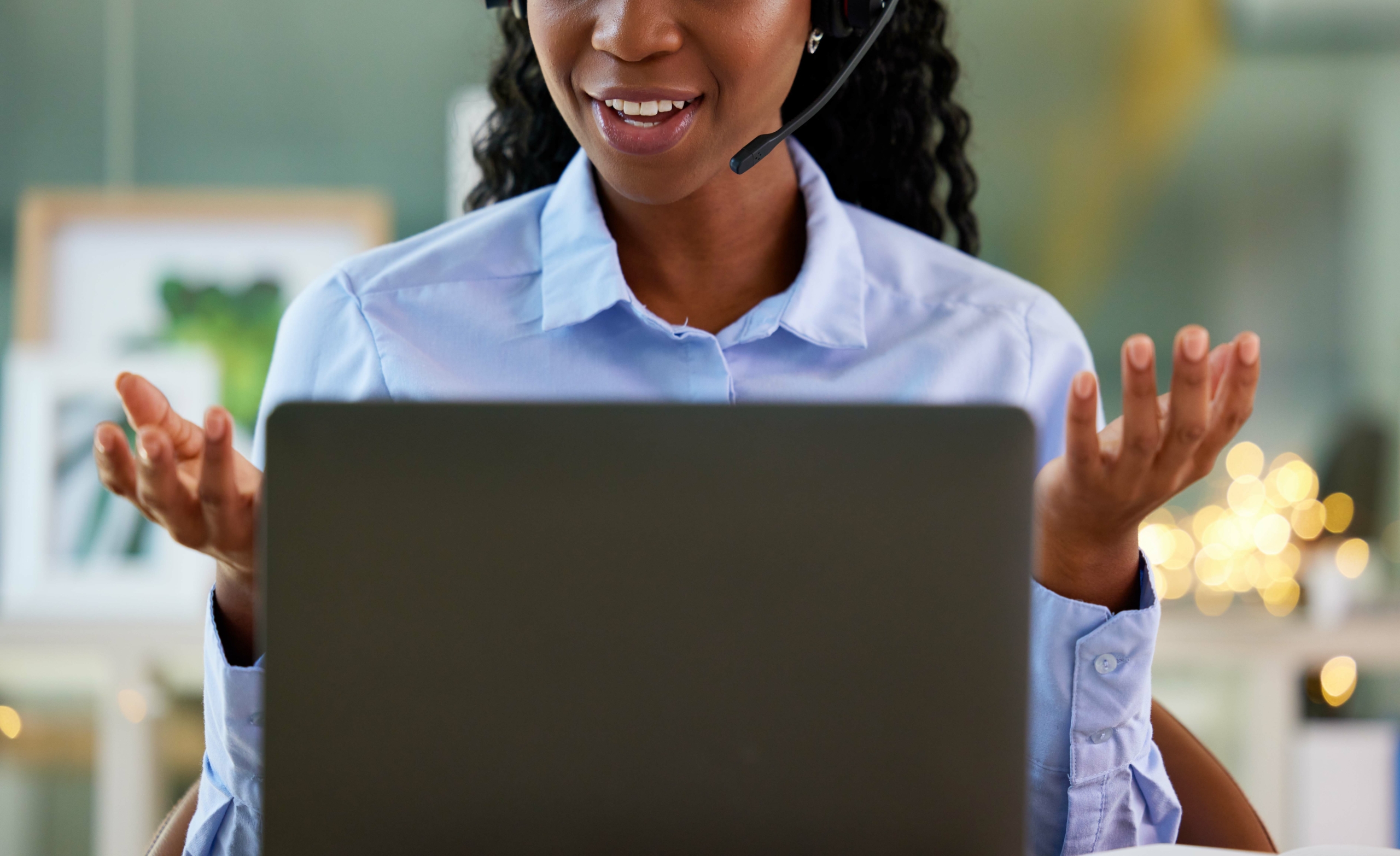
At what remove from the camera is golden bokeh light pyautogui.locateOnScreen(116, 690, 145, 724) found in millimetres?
2107

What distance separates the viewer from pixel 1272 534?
7.65ft

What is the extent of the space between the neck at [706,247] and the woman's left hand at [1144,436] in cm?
43

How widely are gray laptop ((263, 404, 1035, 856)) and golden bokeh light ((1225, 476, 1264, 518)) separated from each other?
2106 mm

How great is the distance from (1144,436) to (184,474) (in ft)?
1.60

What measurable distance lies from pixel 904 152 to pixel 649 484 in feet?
2.61

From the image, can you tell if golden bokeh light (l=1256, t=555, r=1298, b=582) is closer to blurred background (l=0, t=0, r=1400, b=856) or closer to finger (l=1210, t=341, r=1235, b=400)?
blurred background (l=0, t=0, r=1400, b=856)

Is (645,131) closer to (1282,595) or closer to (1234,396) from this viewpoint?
(1234,396)

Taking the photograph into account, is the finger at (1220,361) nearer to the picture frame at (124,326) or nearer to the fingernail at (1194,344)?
the fingernail at (1194,344)

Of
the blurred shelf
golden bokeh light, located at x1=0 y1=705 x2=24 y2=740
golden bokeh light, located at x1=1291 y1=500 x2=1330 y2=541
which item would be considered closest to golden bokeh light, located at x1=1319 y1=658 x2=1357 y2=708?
the blurred shelf

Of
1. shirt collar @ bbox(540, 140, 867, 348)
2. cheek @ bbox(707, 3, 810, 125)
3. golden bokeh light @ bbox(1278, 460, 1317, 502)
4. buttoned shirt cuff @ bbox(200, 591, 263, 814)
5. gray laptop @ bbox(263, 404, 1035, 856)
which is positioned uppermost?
cheek @ bbox(707, 3, 810, 125)

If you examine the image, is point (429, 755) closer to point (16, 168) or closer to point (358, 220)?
point (358, 220)

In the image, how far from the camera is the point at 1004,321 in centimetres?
103

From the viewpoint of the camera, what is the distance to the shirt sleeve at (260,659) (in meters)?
0.71

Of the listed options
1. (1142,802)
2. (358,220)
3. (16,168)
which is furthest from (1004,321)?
(16,168)
